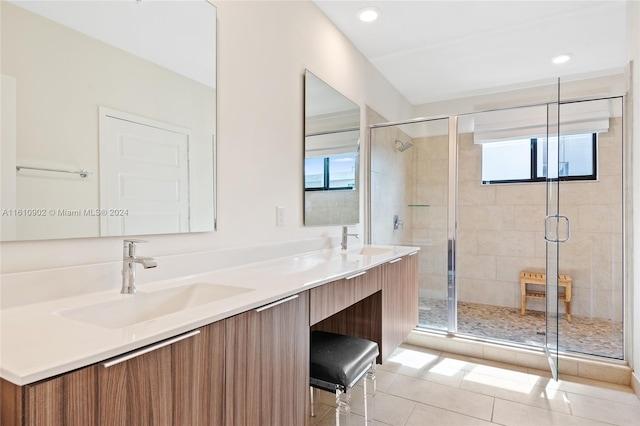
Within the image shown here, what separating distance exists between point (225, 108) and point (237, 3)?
1.82 feet

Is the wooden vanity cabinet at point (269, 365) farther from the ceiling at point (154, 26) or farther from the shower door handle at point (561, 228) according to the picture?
the shower door handle at point (561, 228)

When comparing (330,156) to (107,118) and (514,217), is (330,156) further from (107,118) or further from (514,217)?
(514,217)

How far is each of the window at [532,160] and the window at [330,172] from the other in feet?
5.73

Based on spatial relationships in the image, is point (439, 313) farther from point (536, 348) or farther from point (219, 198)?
point (219, 198)

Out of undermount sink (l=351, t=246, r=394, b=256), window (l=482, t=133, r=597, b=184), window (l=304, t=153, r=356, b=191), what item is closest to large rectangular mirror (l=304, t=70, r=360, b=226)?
window (l=304, t=153, r=356, b=191)

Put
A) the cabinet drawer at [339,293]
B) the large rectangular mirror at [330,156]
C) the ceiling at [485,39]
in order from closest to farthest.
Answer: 1. the cabinet drawer at [339,293]
2. the large rectangular mirror at [330,156]
3. the ceiling at [485,39]

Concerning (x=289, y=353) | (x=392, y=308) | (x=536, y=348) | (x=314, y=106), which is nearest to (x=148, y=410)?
(x=289, y=353)

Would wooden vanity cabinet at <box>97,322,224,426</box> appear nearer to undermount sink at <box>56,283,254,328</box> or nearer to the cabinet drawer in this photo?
undermount sink at <box>56,283,254,328</box>

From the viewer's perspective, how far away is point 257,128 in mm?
1812

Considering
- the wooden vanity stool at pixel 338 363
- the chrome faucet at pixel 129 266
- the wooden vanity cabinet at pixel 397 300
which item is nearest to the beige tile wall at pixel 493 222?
the wooden vanity cabinet at pixel 397 300

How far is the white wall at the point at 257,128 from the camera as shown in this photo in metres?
1.45

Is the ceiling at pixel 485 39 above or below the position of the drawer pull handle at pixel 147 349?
above

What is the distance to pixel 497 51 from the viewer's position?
9.70 ft

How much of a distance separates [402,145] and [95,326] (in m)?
3.09
